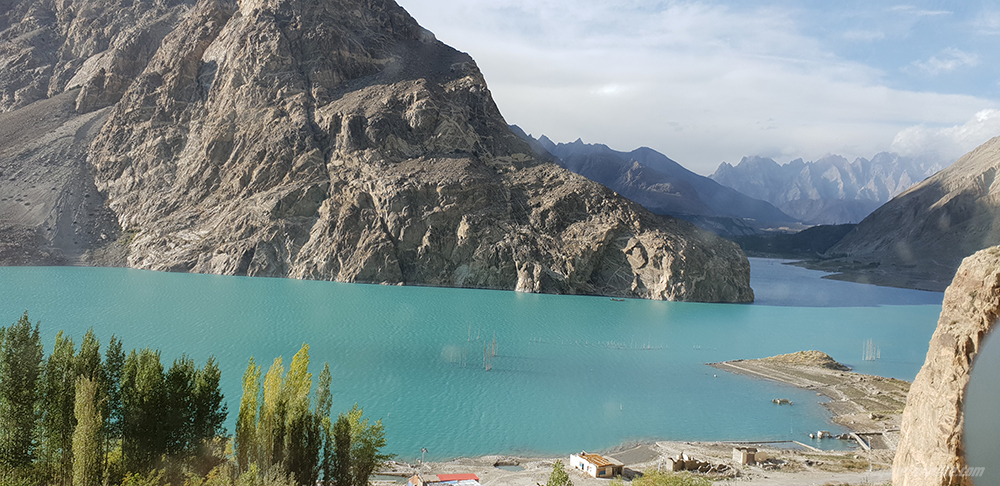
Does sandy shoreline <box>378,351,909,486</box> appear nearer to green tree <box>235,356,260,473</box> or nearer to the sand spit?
the sand spit

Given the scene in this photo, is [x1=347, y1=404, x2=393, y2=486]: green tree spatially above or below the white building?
above

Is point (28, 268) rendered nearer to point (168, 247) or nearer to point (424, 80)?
point (168, 247)

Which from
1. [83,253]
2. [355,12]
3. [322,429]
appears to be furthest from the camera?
[355,12]

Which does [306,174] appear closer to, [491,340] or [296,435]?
[491,340]

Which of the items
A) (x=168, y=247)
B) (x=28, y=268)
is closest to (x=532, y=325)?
(x=168, y=247)

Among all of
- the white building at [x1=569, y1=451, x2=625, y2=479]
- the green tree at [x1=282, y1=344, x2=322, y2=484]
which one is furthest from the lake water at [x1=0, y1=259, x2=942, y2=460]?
the green tree at [x1=282, y1=344, x2=322, y2=484]

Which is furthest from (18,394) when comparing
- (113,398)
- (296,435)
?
(296,435)
